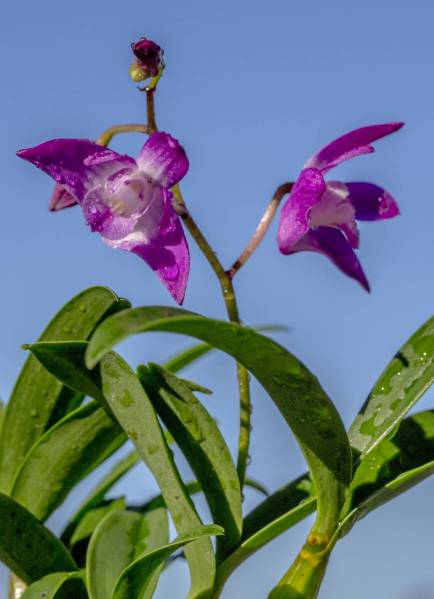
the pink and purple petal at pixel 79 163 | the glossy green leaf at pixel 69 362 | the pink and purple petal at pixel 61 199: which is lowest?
the glossy green leaf at pixel 69 362

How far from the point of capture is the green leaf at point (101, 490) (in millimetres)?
1352

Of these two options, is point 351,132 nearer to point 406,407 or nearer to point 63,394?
point 406,407

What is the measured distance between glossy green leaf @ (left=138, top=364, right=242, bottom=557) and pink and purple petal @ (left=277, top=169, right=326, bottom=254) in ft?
0.77

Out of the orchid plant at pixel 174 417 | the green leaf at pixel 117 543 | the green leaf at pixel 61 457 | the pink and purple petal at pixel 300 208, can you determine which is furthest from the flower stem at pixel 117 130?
the green leaf at pixel 117 543

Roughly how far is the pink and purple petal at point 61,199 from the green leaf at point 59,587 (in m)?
0.46

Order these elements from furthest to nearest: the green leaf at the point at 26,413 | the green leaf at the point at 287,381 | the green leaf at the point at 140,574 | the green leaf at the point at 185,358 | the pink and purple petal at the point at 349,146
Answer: the green leaf at the point at 185,358, the green leaf at the point at 26,413, the pink and purple petal at the point at 349,146, the green leaf at the point at 140,574, the green leaf at the point at 287,381

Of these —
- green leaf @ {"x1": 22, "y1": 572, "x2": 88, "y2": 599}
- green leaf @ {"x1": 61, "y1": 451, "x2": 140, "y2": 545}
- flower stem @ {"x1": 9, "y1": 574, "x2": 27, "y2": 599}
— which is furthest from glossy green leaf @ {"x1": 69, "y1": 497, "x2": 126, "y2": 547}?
green leaf @ {"x1": 22, "y1": 572, "x2": 88, "y2": 599}

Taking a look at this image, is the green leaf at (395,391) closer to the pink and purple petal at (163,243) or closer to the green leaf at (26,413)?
the pink and purple petal at (163,243)

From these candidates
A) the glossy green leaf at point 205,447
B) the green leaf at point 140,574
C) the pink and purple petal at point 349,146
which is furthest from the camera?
the pink and purple petal at point 349,146

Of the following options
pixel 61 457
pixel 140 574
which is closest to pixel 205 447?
pixel 140 574

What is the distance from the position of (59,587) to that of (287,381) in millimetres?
358

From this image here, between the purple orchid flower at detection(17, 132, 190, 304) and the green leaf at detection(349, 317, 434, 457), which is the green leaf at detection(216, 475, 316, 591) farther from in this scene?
the purple orchid flower at detection(17, 132, 190, 304)

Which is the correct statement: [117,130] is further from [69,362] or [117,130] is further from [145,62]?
[69,362]

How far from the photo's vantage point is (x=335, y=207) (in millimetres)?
1214
